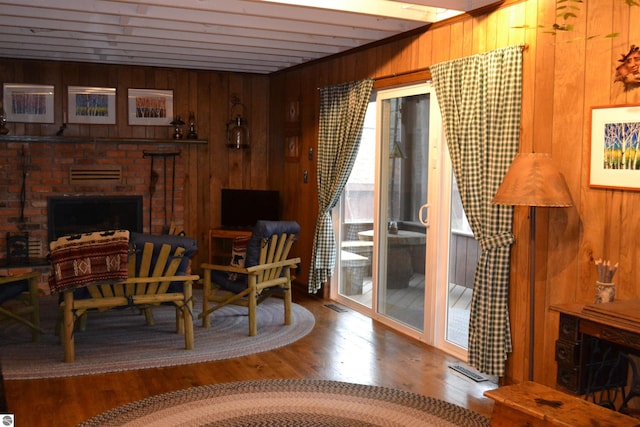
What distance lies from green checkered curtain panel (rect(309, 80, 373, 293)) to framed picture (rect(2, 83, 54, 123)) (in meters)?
2.87

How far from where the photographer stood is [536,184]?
3.71 meters

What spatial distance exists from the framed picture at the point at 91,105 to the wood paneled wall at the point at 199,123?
61mm

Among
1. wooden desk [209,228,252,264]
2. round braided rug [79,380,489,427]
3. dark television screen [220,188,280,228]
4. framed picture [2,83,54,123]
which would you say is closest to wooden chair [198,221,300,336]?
round braided rug [79,380,489,427]

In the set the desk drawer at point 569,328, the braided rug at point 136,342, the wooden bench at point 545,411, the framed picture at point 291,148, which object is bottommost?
the braided rug at point 136,342

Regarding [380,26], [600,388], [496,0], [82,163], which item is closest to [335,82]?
[380,26]

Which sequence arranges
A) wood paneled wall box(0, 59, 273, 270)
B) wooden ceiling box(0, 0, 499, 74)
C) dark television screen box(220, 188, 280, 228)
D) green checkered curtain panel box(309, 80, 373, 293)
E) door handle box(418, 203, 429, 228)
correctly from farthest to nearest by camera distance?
dark television screen box(220, 188, 280, 228) → wood paneled wall box(0, 59, 273, 270) → green checkered curtain panel box(309, 80, 373, 293) → door handle box(418, 203, 429, 228) → wooden ceiling box(0, 0, 499, 74)

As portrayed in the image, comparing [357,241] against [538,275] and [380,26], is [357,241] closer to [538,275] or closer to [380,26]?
[380,26]

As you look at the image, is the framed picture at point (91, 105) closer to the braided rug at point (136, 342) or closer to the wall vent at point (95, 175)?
the wall vent at point (95, 175)

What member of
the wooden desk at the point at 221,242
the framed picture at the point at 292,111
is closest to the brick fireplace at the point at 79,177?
the wooden desk at the point at 221,242

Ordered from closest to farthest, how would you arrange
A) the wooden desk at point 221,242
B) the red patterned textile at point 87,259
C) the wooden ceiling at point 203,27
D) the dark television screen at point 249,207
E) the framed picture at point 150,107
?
the red patterned textile at point 87,259 → the wooden ceiling at point 203,27 → the wooden desk at point 221,242 → the framed picture at point 150,107 → the dark television screen at point 249,207

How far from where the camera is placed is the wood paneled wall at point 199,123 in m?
7.14

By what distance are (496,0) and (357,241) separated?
280cm

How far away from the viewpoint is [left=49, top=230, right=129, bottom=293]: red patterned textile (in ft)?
14.9

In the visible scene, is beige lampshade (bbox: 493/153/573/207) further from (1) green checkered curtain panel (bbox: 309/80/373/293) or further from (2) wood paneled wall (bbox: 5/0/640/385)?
(1) green checkered curtain panel (bbox: 309/80/373/293)
